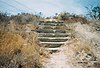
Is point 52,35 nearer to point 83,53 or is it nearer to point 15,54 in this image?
point 83,53

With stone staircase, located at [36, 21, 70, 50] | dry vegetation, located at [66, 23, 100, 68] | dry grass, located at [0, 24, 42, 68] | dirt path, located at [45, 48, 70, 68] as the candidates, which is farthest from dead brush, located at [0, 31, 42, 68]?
stone staircase, located at [36, 21, 70, 50]

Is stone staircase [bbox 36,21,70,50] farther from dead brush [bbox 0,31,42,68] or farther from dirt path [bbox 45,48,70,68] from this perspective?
dead brush [bbox 0,31,42,68]

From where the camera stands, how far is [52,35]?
37.1ft

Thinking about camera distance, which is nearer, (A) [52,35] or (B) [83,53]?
(B) [83,53]

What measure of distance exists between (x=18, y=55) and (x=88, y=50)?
317cm

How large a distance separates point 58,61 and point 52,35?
10.8ft

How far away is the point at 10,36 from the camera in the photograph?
7754 mm

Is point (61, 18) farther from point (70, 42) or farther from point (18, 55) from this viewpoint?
point (18, 55)

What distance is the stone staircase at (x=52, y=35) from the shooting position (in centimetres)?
995

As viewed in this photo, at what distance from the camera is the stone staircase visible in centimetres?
995

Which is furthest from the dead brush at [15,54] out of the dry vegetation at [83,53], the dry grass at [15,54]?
the dry vegetation at [83,53]

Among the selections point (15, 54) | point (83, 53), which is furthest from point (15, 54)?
point (83, 53)

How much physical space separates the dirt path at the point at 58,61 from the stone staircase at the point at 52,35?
0.63 metres

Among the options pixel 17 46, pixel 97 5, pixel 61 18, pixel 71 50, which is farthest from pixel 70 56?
pixel 97 5
